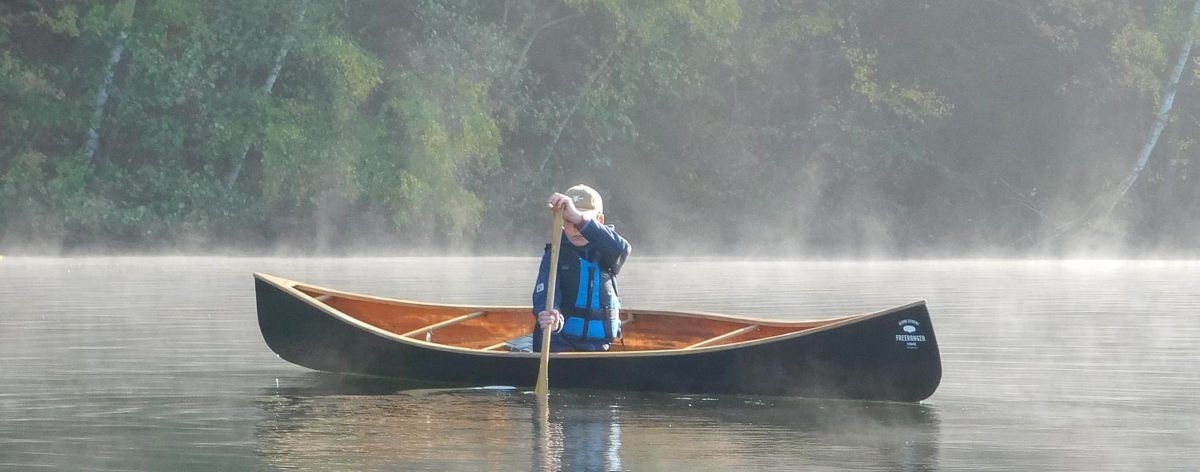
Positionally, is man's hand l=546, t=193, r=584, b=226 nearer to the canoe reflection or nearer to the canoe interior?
the canoe reflection

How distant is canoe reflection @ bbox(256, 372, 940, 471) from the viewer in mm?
6516

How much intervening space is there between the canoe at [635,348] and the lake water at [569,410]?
0.11 metres

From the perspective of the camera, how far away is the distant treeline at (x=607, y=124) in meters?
28.5

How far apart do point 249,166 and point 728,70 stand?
10.8 meters

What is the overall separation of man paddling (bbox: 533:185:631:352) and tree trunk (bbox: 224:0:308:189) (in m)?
20.6

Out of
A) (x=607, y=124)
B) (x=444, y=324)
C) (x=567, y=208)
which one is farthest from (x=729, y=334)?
(x=607, y=124)

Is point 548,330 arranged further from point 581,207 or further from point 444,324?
point 444,324

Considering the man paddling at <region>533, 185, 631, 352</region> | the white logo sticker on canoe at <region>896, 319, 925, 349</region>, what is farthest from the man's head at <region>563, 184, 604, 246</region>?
the white logo sticker on canoe at <region>896, 319, 925, 349</region>

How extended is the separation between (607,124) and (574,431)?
85.6 ft

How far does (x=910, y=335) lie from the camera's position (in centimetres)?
828

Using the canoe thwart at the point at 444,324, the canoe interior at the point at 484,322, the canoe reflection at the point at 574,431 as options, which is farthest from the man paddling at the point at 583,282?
the canoe thwart at the point at 444,324

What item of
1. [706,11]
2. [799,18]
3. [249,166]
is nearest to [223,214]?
[249,166]

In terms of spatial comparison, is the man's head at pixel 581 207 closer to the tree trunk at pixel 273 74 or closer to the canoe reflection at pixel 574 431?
the canoe reflection at pixel 574 431

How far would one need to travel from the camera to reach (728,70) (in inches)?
1416
